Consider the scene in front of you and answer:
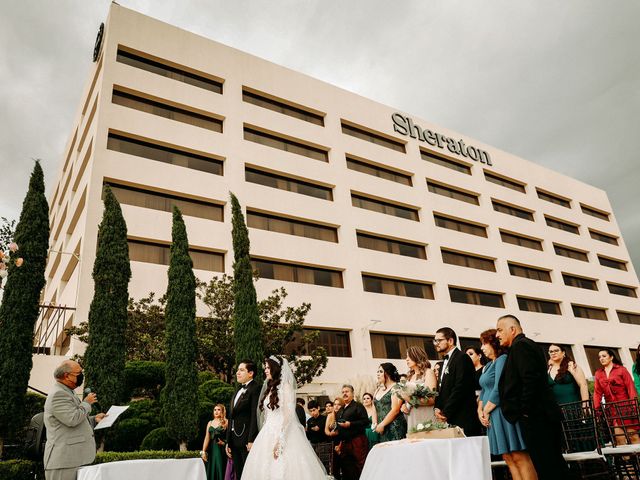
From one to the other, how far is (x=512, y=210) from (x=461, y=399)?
110ft

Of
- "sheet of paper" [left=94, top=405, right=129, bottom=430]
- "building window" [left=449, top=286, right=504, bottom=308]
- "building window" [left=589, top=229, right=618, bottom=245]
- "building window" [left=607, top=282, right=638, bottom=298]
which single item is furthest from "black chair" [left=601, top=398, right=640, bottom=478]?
"building window" [left=589, top=229, right=618, bottom=245]

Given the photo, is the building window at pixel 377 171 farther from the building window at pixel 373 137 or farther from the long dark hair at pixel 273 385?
the long dark hair at pixel 273 385

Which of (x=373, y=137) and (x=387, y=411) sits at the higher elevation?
(x=373, y=137)

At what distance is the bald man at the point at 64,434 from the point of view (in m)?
5.17

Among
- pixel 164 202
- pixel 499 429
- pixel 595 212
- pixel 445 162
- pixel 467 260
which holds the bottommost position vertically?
pixel 499 429

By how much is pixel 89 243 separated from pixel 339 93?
1745cm

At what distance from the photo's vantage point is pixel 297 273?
23594 mm

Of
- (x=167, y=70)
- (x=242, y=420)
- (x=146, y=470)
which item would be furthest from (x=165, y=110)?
(x=146, y=470)

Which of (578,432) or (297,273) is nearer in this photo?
(578,432)

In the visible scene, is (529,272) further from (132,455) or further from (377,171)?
(132,455)

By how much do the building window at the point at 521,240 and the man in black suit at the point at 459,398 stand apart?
30.4 meters

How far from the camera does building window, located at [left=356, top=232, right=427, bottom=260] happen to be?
2664 centimetres

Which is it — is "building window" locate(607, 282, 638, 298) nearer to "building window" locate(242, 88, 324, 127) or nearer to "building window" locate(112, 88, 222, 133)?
"building window" locate(242, 88, 324, 127)

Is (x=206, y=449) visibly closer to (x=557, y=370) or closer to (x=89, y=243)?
(x=557, y=370)
